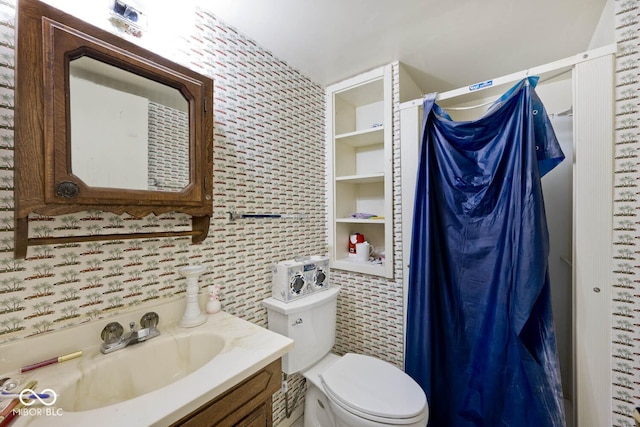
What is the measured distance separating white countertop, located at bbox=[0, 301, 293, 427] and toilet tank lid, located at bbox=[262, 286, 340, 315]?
0.99 ft

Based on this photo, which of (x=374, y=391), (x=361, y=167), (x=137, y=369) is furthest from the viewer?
(x=361, y=167)

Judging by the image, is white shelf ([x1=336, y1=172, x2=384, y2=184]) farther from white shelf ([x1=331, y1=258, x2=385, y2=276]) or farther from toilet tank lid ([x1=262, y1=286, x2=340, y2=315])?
toilet tank lid ([x1=262, y1=286, x2=340, y2=315])

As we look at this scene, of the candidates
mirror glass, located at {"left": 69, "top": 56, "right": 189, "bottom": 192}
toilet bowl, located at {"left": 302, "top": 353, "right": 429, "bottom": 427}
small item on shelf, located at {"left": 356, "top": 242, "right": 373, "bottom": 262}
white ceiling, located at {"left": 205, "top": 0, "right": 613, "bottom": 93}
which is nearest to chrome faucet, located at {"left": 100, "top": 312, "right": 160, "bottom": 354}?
mirror glass, located at {"left": 69, "top": 56, "right": 189, "bottom": 192}

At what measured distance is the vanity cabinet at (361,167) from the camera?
1601 millimetres

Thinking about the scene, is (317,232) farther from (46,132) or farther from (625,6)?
(625,6)

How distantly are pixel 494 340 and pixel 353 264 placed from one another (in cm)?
86

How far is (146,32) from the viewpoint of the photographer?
3.11 ft

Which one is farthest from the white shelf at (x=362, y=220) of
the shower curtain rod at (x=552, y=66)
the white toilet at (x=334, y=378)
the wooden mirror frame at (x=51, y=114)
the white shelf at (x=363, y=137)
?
the wooden mirror frame at (x=51, y=114)

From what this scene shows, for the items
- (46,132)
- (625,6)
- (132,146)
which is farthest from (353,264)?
(625,6)

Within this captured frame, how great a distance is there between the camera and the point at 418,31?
4.20ft

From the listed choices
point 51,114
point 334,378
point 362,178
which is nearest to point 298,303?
point 334,378

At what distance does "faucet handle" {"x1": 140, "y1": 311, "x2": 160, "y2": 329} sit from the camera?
2.96ft

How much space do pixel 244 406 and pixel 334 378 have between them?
23.0 inches

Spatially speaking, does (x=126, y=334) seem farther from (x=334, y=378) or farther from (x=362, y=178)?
(x=362, y=178)
